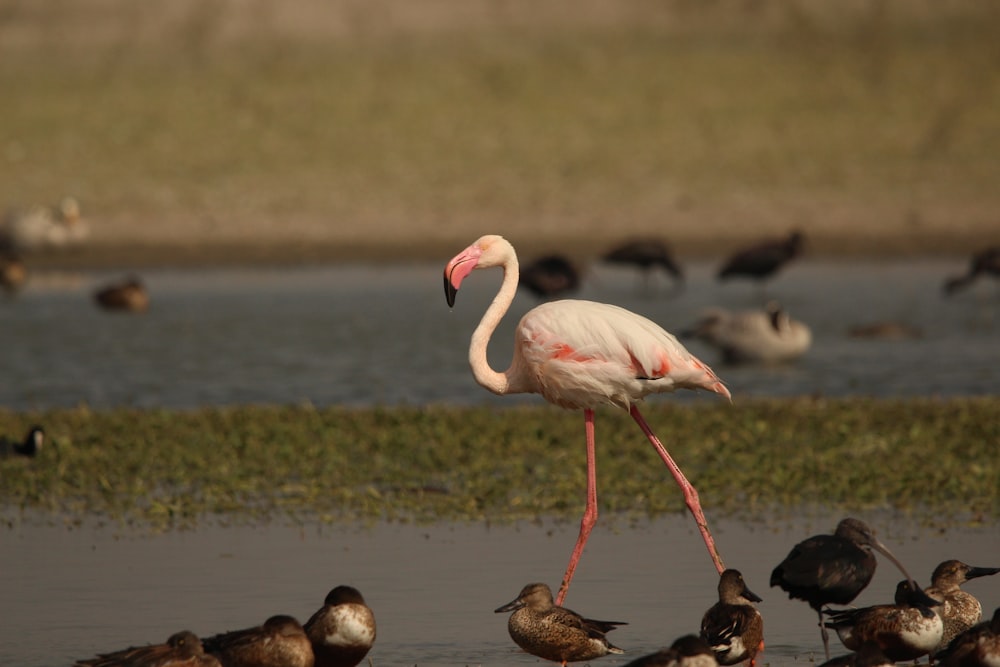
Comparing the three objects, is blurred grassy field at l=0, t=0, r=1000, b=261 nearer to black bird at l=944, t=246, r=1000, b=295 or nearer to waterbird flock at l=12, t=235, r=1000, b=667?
black bird at l=944, t=246, r=1000, b=295

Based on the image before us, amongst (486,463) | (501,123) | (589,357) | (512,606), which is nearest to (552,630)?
(512,606)

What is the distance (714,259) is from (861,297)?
16.4 feet

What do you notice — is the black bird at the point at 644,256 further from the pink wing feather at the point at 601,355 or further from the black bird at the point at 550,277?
the pink wing feather at the point at 601,355

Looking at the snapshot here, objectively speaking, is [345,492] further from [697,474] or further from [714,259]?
[714,259]

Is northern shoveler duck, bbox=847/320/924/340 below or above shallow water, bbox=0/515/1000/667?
above

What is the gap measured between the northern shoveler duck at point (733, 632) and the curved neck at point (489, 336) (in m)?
2.15

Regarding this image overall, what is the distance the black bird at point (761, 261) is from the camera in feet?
75.3

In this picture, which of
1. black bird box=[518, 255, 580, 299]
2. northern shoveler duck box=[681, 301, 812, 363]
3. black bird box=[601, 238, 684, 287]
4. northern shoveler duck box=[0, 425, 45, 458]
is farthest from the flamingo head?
black bird box=[601, 238, 684, 287]

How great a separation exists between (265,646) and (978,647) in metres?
2.79

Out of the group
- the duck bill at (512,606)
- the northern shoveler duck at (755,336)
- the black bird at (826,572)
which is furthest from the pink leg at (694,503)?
the northern shoveler duck at (755,336)

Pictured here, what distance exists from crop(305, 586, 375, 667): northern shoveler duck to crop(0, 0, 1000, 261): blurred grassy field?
2171 cm

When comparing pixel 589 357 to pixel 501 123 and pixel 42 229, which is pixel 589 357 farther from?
pixel 501 123

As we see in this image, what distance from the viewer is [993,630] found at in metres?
6.70

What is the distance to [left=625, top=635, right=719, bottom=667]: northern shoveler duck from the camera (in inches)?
249
